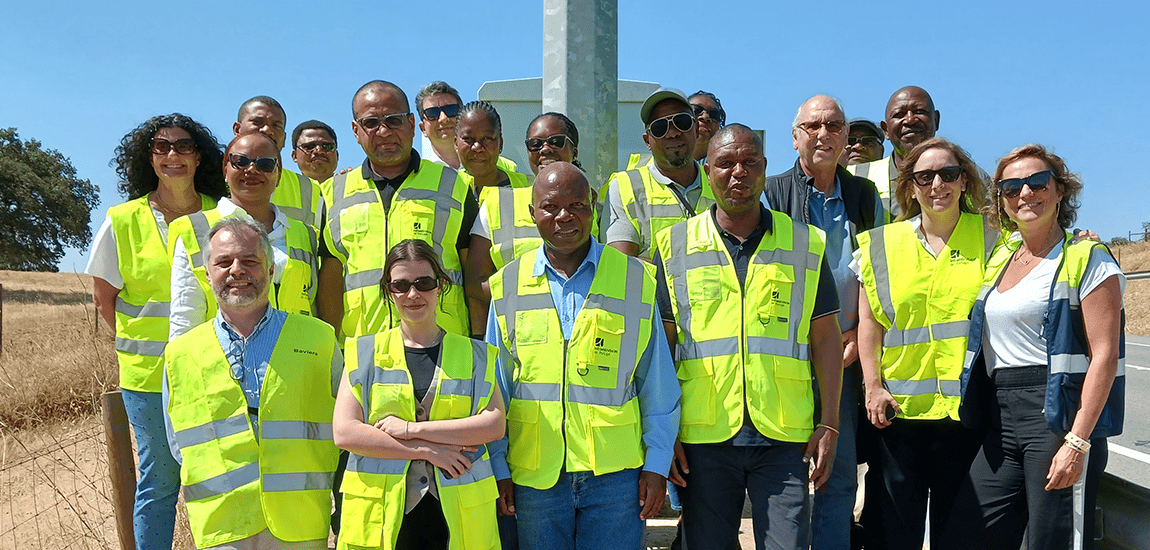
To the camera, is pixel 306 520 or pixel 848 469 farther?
pixel 848 469

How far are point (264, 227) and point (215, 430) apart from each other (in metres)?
0.94

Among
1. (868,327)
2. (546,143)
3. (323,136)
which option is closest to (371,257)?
(546,143)

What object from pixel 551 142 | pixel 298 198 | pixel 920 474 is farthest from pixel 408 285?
pixel 920 474

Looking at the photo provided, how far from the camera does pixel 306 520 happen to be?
314cm

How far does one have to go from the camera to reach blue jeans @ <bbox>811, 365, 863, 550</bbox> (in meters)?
3.89

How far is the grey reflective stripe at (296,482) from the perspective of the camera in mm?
3088

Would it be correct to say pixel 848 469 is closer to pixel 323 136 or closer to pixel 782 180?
pixel 782 180

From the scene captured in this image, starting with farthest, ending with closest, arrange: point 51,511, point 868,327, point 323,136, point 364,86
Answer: point 51,511 → point 323,136 → point 364,86 → point 868,327

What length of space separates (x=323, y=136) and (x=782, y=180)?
10.3ft

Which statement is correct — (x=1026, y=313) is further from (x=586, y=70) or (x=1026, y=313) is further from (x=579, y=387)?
(x=586, y=70)

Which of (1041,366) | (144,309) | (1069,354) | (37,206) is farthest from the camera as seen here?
(37,206)

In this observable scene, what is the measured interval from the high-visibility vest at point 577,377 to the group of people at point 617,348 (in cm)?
1

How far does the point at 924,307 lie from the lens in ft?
12.5

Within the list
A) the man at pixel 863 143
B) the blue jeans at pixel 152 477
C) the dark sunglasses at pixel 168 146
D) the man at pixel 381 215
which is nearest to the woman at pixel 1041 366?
the man at pixel 863 143
